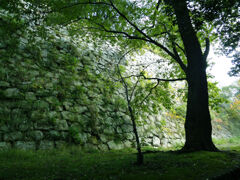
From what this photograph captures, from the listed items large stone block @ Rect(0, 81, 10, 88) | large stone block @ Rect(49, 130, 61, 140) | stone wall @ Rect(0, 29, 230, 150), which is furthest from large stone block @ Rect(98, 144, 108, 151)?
large stone block @ Rect(0, 81, 10, 88)

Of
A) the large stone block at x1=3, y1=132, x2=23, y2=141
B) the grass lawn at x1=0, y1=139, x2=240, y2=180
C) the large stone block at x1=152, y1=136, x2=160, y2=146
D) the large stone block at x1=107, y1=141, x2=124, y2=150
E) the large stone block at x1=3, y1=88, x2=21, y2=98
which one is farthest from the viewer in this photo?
the large stone block at x1=152, y1=136, x2=160, y2=146

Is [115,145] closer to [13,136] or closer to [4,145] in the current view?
[13,136]

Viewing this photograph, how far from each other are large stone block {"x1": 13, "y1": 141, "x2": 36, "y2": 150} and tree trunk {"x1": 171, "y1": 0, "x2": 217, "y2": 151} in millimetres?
4298

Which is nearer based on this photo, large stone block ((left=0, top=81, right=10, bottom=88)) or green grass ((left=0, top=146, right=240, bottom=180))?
green grass ((left=0, top=146, right=240, bottom=180))

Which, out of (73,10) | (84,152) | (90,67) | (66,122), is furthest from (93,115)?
(73,10)

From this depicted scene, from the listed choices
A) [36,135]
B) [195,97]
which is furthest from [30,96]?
[195,97]

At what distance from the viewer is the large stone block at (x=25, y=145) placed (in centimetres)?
436

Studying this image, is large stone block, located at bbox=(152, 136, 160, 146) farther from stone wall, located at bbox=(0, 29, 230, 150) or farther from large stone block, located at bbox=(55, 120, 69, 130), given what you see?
large stone block, located at bbox=(55, 120, 69, 130)

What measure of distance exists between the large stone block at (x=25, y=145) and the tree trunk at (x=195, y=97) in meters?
4.30

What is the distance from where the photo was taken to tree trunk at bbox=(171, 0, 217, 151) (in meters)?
4.20

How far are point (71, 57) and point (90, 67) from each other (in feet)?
3.56

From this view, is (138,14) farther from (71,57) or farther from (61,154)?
(61,154)

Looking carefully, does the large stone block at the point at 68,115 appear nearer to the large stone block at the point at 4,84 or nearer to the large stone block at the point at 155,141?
the large stone block at the point at 4,84

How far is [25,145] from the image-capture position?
4.46 metres
